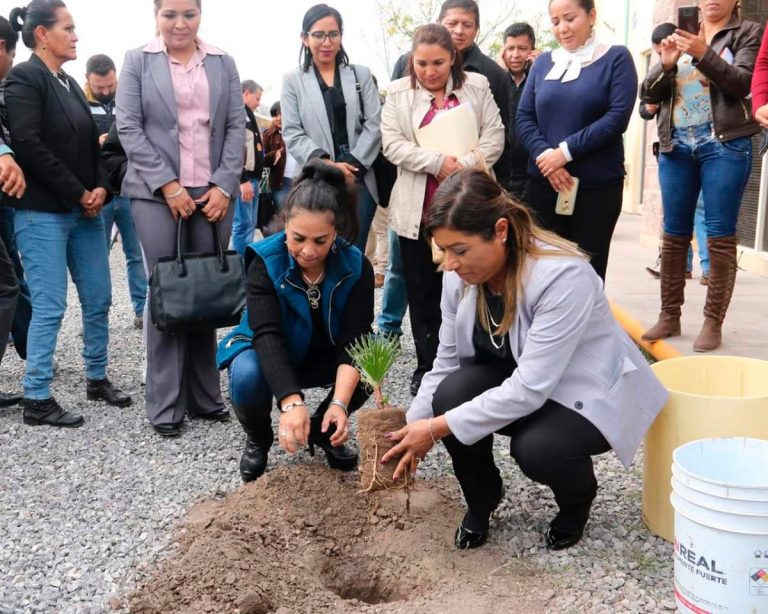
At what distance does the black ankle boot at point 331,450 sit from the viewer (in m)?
3.32

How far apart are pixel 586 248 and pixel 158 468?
7.62 ft

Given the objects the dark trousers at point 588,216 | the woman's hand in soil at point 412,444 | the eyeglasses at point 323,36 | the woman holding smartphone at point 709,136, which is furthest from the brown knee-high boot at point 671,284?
the woman's hand in soil at point 412,444

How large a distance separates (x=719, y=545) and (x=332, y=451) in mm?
1636

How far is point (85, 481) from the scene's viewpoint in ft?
11.1

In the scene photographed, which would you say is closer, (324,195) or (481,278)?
(481,278)

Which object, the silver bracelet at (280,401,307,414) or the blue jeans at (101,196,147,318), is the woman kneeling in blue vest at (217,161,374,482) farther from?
the blue jeans at (101,196,147,318)

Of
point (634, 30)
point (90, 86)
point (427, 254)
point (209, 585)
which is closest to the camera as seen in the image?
point (209, 585)

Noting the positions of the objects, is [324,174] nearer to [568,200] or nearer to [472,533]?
[472,533]

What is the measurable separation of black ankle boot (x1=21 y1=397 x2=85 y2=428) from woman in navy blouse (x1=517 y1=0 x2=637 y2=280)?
255cm

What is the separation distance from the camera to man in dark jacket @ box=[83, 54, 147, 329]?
5785 millimetres

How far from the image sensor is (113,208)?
574cm

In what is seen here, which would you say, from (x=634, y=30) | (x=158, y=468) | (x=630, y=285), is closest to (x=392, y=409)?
(x=158, y=468)

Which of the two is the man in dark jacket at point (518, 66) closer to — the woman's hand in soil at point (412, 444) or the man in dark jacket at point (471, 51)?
the man in dark jacket at point (471, 51)

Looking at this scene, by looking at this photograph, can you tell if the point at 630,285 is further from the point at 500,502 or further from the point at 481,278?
the point at 481,278
